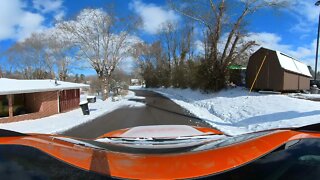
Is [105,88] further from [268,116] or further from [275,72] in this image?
[268,116]

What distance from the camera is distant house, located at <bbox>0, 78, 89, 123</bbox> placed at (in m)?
19.3

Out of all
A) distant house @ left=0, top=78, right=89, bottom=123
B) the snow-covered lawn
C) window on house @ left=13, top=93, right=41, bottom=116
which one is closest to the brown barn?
the snow-covered lawn

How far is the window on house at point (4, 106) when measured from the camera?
62.7 feet

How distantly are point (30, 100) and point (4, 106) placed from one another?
3.38 metres

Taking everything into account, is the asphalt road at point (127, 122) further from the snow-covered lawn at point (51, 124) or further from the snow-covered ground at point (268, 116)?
the snow-covered ground at point (268, 116)

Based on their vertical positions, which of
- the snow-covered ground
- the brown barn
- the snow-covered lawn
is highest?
the brown barn

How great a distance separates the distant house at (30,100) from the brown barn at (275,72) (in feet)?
51.5

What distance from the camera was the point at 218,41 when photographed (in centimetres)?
2823

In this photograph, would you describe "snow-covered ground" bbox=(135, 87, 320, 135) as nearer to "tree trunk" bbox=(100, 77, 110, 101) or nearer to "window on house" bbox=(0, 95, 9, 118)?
"window on house" bbox=(0, 95, 9, 118)

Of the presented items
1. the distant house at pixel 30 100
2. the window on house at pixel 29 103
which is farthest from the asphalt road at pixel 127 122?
the window on house at pixel 29 103

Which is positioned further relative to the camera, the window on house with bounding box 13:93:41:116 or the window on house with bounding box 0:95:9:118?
the window on house with bounding box 13:93:41:116

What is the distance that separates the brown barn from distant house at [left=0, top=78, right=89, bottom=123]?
15689 mm

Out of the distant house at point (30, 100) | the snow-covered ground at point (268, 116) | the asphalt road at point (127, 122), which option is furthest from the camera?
the distant house at point (30, 100)

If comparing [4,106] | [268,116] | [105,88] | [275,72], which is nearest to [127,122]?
[268,116]
